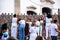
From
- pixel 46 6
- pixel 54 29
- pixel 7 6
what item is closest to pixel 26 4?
pixel 7 6

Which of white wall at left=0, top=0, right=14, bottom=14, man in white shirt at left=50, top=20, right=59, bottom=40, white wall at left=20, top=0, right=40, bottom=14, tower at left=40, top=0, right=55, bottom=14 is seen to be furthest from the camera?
tower at left=40, top=0, right=55, bottom=14

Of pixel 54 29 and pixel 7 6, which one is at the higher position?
pixel 7 6

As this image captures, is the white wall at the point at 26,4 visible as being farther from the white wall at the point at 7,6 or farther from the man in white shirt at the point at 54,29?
the man in white shirt at the point at 54,29

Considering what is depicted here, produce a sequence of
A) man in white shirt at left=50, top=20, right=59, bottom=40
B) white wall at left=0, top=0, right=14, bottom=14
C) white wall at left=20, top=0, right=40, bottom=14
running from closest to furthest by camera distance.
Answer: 1. man in white shirt at left=50, top=20, right=59, bottom=40
2. white wall at left=0, top=0, right=14, bottom=14
3. white wall at left=20, top=0, right=40, bottom=14

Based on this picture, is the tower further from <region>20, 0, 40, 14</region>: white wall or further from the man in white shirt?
the man in white shirt

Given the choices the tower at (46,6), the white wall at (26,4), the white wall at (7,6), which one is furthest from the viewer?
the tower at (46,6)

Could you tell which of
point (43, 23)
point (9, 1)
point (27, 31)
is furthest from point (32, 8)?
point (27, 31)

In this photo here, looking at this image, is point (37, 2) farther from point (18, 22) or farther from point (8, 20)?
point (18, 22)

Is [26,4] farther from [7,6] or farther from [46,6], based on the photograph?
[46,6]

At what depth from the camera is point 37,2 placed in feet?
63.9

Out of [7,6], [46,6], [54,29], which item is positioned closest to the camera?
[54,29]

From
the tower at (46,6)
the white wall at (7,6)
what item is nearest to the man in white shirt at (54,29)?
the white wall at (7,6)

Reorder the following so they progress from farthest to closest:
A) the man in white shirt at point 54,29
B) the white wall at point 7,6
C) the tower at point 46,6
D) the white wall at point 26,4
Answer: the tower at point 46,6 < the white wall at point 26,4 < the white wall at point 7,6 < the man in white shirt at point 54,29

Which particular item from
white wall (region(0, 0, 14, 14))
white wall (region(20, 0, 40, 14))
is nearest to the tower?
white wall (region(20, 0, 40, 14))
